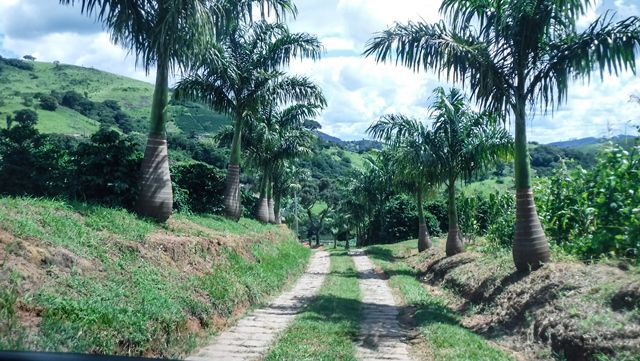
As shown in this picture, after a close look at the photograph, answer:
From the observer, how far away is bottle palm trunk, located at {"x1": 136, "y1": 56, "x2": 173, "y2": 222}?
39.7 ft

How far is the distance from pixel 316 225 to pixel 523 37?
251 ft

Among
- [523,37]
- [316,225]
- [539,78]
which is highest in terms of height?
[523,37]

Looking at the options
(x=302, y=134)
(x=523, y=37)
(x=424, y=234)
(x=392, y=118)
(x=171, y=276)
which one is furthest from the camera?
(x=302, y=134)

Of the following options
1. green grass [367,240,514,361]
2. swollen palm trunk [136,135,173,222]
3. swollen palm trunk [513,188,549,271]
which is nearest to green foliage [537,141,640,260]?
swollen palm trunk [513,188,549,271]

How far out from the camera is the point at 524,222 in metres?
11.0

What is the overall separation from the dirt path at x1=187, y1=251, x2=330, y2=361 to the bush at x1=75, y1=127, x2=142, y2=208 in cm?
437

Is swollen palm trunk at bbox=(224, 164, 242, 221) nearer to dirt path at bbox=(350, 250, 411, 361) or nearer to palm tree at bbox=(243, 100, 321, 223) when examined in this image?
palm tree at bbox=(243, 100, 321, 223)

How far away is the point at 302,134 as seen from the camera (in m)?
32.0

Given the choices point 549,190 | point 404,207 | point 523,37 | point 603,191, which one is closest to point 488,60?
point 523,37

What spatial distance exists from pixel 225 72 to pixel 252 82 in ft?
6.86

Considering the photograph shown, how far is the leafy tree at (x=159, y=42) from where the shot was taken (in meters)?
11.7

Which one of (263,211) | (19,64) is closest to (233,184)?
(263,211)

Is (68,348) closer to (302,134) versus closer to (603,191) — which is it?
(603,191)

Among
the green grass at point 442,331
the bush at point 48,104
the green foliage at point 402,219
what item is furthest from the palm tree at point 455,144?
the bush at point 48,104
